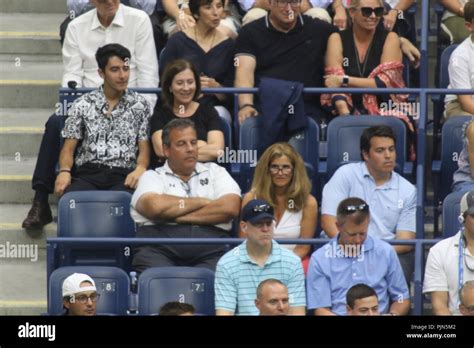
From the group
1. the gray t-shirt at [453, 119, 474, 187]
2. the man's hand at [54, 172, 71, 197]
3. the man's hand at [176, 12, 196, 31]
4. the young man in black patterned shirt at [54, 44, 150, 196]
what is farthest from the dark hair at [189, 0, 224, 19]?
the gray t-shirt at [453, 119, 474, 187]

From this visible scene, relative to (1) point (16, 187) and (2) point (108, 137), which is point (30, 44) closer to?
(1) point (16, 187)

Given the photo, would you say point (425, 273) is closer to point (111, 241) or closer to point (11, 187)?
point (111, 241)

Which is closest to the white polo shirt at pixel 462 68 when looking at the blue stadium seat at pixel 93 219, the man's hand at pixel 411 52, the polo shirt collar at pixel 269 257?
the man's hand at pixel 411 52

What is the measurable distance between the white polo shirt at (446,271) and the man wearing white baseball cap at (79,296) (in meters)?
2.05

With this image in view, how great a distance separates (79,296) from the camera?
1149cm

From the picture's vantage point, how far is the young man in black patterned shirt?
511 inches

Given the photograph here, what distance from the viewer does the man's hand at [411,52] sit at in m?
13.9

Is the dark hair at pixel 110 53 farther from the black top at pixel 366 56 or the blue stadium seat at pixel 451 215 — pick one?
the blue stadium seat at pixel 451 215

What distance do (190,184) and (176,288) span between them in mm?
1036

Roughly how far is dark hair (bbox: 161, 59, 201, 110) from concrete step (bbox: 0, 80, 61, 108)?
1.81 m

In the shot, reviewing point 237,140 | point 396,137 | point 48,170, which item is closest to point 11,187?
point 48,170

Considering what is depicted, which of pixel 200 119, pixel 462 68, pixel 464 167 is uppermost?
pixel 462 68

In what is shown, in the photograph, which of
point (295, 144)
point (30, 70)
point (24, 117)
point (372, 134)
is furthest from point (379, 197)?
point (30, 70)

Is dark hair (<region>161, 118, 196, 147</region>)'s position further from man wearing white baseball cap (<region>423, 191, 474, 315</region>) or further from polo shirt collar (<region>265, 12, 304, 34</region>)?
man wearing white baseball cap (<region>423, 191, 474, 315</region>)
